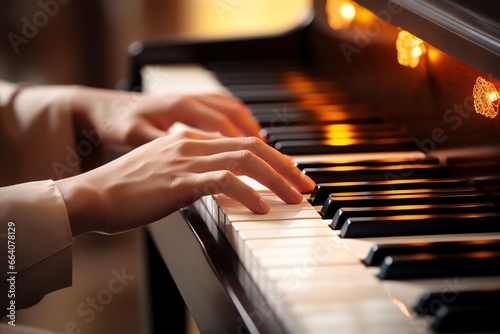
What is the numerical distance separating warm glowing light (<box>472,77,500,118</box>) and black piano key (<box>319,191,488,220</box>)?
5.8 inches

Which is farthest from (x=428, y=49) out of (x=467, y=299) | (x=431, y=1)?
(x=467, y=299)

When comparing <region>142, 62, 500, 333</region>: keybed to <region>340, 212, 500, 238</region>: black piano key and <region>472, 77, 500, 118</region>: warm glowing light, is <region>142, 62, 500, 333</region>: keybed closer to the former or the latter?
<region>340, 212, 500, 238</region>: black piano key

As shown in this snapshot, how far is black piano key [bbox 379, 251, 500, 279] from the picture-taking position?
97 cm

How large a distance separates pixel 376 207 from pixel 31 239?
60 cm

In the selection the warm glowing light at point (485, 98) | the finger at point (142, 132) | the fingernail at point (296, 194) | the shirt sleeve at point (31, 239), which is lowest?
the shirt sleeve at point (31, 239)

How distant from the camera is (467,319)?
2.74 feet

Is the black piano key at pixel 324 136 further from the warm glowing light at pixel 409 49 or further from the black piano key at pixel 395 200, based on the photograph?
the black piano key at pixel 395 200

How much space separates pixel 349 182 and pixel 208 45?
1217 mm

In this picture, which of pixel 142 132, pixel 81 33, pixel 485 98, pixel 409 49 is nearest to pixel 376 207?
pixel 485 98

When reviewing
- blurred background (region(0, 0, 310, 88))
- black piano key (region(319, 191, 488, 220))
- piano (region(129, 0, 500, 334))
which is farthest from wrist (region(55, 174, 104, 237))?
blurred background (region(0, 0, 310, 88))

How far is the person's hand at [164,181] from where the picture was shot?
126 cm

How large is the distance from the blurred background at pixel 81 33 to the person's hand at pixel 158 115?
6.21 ft

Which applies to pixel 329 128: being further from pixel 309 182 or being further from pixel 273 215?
pixel 273 215

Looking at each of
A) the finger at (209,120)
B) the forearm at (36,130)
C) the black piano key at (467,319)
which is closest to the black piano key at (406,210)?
the black piano key at (467,319)
